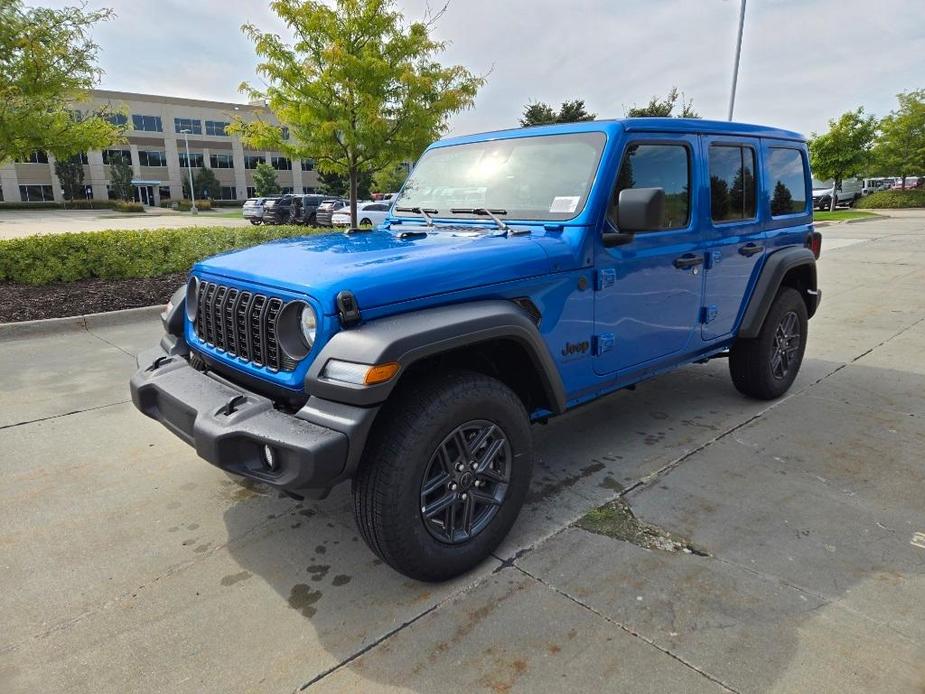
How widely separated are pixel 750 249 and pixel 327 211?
85.1 ft

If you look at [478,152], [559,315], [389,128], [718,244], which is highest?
[389,128]

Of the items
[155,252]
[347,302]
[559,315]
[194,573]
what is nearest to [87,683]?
[194,573]

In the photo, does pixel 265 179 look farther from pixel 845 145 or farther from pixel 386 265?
pixel 386 265

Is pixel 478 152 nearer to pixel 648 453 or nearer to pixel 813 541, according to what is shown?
pixel 648 453

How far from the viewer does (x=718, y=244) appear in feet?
12.8

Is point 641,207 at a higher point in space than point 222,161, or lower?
lower

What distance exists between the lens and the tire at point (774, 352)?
4.50 m

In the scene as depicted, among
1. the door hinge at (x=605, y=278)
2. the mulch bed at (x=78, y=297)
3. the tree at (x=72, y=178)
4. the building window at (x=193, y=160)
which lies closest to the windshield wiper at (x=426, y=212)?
the door hinge at (x=605, y=278)

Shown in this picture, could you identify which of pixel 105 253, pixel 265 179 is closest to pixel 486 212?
pixel 105 253

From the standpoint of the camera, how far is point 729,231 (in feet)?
13.1

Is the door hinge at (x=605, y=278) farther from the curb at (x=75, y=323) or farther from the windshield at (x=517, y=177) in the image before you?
the curb at (x=75, y=323)

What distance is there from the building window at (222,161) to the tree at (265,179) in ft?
28.5

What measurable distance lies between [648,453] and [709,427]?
2.30 feet

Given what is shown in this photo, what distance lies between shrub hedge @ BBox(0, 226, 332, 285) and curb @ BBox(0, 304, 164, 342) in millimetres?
1945
